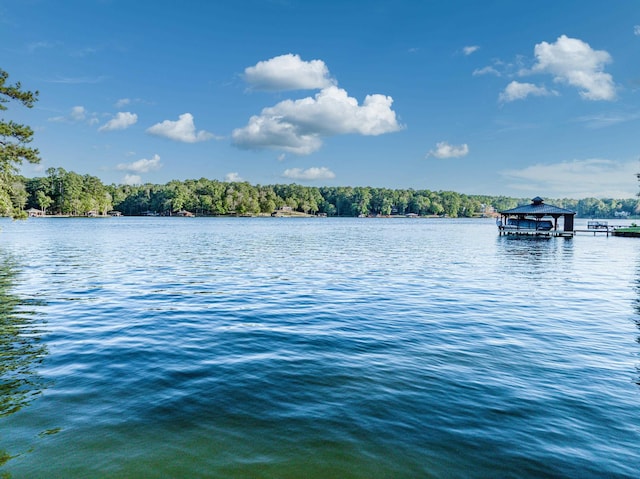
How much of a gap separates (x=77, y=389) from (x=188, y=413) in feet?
9.36

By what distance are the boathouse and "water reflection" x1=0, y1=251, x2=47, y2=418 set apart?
7190 cm

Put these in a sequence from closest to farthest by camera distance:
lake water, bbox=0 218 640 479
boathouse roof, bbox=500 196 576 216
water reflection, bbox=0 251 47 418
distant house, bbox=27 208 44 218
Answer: lake water, bbox=0 218 640 479 < water reflection, bbox=0 251 47 418 < boathouse roof, bbox=500 196 576 216 < distant house, bbox=27 208 44 218

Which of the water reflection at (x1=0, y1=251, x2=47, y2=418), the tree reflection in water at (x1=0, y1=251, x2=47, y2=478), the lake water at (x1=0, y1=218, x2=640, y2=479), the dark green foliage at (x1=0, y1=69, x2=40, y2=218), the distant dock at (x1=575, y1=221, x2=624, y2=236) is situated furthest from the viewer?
the distant dock at (x1=575, y1=221, x2=624, y2=236)

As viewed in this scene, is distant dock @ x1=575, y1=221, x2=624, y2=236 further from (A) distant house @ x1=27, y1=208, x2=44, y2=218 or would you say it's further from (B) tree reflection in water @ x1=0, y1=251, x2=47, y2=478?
(A) distant house @ x1=27, y1=208, x2=44, y2=218

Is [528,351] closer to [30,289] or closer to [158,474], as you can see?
[158,474]

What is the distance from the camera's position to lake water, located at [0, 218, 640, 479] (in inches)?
239

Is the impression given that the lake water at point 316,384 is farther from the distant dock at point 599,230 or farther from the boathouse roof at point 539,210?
the distant dock at point 599,230

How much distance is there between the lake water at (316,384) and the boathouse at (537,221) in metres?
55.5

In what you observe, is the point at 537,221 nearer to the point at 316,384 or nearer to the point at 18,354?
the point at 316,384

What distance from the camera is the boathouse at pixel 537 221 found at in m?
70.1

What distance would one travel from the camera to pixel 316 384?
891 centimetres

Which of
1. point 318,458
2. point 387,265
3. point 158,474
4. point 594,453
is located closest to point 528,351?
point 594,453

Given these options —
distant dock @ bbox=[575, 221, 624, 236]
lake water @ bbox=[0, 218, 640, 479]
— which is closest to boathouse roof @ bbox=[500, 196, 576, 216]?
distant dock @ bbox=[575, 221, 624, 236]

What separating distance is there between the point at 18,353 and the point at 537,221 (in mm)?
80900
